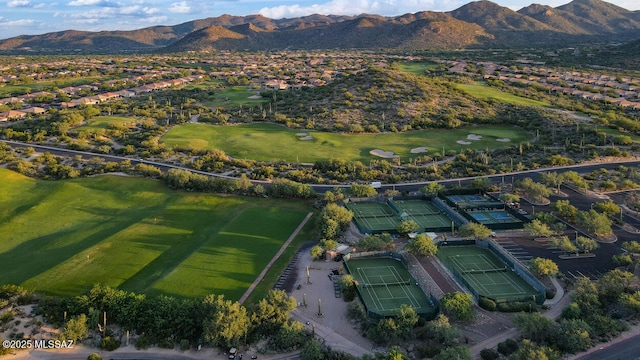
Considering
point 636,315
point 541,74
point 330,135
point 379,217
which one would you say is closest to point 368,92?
point 330,135

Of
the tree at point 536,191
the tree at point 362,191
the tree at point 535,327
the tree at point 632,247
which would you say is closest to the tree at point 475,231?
the tree at point 632,247

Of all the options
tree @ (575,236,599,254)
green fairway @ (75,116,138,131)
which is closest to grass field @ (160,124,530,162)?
green fairway @ (75,116,138,131)

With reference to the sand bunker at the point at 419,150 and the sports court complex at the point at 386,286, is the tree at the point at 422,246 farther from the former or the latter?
the sand bunker at the point at 419,150

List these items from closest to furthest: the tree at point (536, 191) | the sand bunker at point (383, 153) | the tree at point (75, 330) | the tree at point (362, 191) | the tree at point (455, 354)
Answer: the tree at point (455, 354)
the tree at point (75, 330)
the tree at point (536, 191)
the tree at point (362, 191)
the sand bunker at point (383, 153)

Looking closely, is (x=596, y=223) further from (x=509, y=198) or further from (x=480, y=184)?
(x=480, y=184)

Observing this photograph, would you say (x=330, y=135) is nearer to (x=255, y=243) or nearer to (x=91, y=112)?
(x=255, y=243)

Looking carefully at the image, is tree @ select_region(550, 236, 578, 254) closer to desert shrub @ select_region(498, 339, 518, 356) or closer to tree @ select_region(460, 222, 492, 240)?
tree @ select_region(460, 222, 492, 240)

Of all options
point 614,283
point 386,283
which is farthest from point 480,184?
point 386,283
